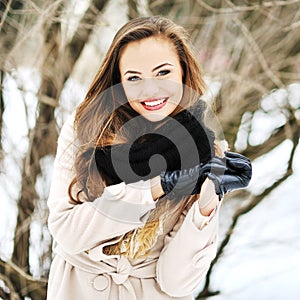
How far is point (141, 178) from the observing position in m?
0.89

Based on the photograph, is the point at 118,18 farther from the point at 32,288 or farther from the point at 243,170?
the point at 243,170

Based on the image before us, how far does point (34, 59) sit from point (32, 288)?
26.1 inches

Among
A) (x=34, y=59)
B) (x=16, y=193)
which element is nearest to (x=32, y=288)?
(x=16, y=193)

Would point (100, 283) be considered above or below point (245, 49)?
below

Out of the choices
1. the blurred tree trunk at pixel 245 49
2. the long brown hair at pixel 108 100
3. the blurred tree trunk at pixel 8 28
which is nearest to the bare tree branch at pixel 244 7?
the blurred tree trunk at pixel 245 49

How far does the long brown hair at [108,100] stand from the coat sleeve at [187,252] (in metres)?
0.14

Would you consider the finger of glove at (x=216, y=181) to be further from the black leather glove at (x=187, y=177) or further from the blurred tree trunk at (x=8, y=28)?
the blurred tree trunk at (x=8, y=28)

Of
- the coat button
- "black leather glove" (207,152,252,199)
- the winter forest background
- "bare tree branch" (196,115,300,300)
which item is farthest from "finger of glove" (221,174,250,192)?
"bare tree branch" (196,115,300,300)

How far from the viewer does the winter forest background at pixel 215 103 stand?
5.57 feet

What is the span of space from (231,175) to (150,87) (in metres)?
0.18

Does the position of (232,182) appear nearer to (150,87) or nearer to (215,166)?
(215,166)

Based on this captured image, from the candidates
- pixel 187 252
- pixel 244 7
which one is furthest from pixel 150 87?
pixel 244 7

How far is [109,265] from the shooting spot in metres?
0.97

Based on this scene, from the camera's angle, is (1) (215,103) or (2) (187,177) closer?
(2) (187,177)
